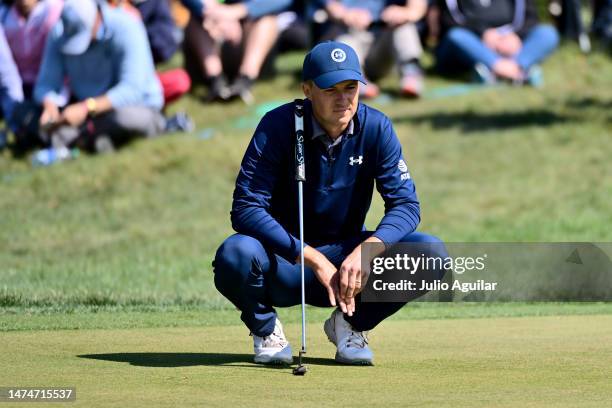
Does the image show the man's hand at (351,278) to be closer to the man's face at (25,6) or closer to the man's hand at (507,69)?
the man's face at (25,6)

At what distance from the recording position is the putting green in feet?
16.2

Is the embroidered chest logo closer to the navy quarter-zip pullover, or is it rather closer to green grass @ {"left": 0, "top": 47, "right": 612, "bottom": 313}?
the navy quarter-zip pullover

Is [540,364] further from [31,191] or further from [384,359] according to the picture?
[31,191]

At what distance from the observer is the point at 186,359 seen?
240 inches

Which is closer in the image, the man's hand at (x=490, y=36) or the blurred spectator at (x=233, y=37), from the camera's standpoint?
the blurred spectator at (x=233, y=37)

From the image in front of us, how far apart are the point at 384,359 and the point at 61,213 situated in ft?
27.1

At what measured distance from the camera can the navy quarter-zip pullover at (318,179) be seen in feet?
19.5

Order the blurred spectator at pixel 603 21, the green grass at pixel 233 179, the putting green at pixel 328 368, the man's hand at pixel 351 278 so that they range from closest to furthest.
A: 1. the putting green at pixel 328 368
2. the man's hand at pixel 351 278
3. the green grass at pixel 233 179
4. the blurred spectator at pixel 603 21

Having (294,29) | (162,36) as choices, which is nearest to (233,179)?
(162,36)

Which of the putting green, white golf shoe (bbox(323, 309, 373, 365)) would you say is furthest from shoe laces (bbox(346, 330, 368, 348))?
the putting green

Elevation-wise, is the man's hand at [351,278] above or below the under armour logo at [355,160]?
below

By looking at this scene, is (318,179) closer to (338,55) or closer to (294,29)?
(338,55)

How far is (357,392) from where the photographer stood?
16.8ft

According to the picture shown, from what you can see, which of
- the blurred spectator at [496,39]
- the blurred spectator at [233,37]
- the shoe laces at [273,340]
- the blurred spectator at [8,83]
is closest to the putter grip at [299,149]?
the shoe laces at [273,340]
